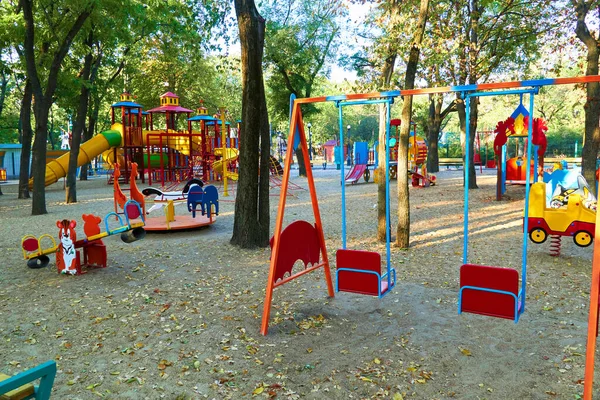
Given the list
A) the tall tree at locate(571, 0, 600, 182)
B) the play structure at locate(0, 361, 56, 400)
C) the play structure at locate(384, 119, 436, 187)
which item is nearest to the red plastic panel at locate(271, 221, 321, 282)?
the play structure at locate(0, 361, 56, 400)

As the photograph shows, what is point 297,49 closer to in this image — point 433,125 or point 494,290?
point 433,125

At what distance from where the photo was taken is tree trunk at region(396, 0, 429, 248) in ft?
26.5

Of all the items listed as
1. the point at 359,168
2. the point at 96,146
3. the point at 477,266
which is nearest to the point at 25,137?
the point at 96,146

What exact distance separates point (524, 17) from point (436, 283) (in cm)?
1138

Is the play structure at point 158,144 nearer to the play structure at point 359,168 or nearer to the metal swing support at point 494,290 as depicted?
the play structure at point 359,168

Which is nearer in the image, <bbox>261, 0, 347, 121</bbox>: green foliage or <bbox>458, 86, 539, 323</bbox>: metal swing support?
<bbox>458, 86, 539, 323</bbox>: metal swing support

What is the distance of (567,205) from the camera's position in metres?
7.65

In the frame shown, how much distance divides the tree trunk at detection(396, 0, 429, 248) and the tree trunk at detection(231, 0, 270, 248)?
7.95ft

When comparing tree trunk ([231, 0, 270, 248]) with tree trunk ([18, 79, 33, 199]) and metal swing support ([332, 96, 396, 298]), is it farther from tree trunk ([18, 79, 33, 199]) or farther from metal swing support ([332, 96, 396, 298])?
tree trunk ([18, 79, 33, 199])

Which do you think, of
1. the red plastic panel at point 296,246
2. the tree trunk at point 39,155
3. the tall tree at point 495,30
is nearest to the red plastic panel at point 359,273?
the red plastic panel at point 296,246

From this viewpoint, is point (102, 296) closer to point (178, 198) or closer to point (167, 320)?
point (167, 320)

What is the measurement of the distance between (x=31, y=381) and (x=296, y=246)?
3.33 metres

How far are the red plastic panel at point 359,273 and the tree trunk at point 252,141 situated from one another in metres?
3.74

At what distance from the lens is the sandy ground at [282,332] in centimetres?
385
